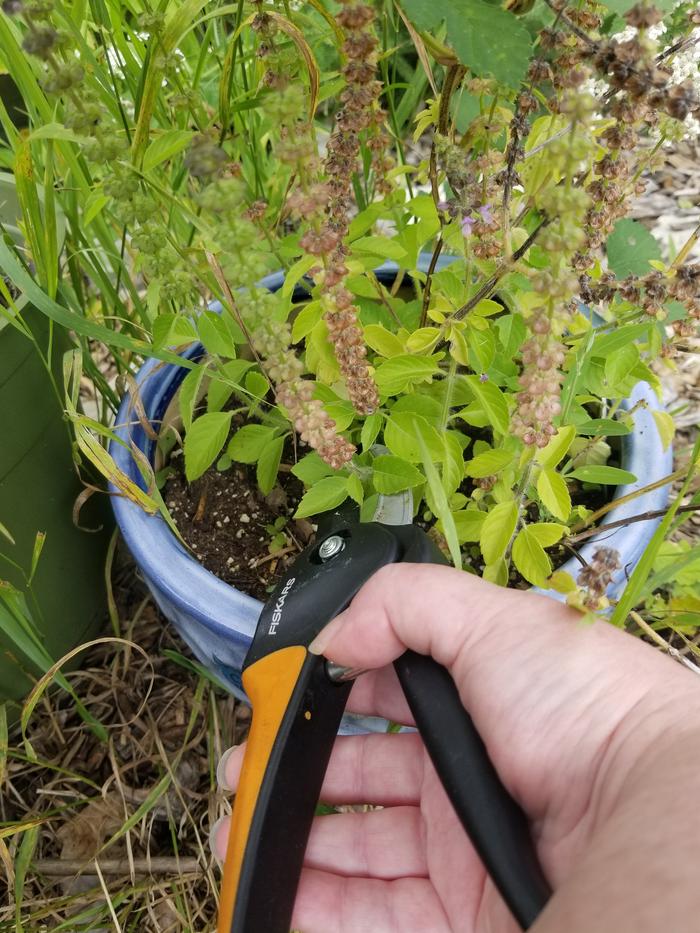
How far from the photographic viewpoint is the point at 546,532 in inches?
29.5

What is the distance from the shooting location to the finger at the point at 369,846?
0.83 m

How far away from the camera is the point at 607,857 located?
1.58 feet

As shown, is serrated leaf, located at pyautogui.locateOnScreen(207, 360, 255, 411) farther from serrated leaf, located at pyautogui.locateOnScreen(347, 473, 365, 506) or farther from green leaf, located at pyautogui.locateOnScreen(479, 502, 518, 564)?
green leaf, located at pyautogui.locateOnScreen(479, 502, 518, 564)

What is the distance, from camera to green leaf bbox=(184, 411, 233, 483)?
2.85ft

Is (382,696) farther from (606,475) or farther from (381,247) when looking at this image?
(381,247)

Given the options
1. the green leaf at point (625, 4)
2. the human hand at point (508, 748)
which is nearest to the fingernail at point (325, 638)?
the human hand at point (508, 748)

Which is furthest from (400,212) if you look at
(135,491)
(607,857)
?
(607,857)

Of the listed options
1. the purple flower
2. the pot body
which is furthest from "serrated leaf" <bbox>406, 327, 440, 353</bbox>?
the pot body

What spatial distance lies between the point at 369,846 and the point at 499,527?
0.39 m

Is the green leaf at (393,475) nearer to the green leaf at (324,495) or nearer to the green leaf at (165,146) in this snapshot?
the green leaf at (324,495)

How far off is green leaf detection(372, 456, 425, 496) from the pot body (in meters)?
0.41

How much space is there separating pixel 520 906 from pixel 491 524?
0.32 meters

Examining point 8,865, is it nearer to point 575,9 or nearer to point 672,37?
point 575,9

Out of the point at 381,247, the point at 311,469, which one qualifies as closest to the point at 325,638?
the point at 311,469
